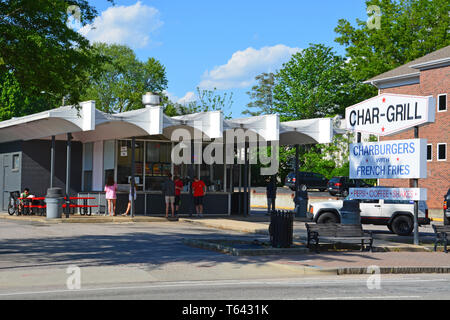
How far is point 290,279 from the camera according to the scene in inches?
489

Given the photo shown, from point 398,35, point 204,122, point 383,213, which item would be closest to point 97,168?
point 204,122

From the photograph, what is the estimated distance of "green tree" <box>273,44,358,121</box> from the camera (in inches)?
2628

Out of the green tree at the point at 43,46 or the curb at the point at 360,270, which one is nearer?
the curb at the point at 360,270

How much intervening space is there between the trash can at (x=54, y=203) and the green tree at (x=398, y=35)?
40.1m

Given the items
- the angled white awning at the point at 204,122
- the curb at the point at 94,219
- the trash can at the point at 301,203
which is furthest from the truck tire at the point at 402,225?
the curb at the point at 94,219

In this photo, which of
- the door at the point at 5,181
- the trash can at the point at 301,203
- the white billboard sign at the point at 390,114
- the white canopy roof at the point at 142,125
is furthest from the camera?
the door at the point at 5,181

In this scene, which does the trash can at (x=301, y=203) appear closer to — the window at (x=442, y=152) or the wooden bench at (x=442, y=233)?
the wooden bench at (x=442, y=233)

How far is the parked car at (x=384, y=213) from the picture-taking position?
901 inches

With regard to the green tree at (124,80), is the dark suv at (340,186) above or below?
below

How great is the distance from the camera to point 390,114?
19.8 metres

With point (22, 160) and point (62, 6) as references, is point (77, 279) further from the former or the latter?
point (22, 160)

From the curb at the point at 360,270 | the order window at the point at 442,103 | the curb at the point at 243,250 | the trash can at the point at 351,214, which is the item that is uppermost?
the order window at the point at 442,103

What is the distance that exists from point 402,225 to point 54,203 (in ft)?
45.5

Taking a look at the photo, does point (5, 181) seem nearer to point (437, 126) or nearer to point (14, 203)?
point (14, 203)
